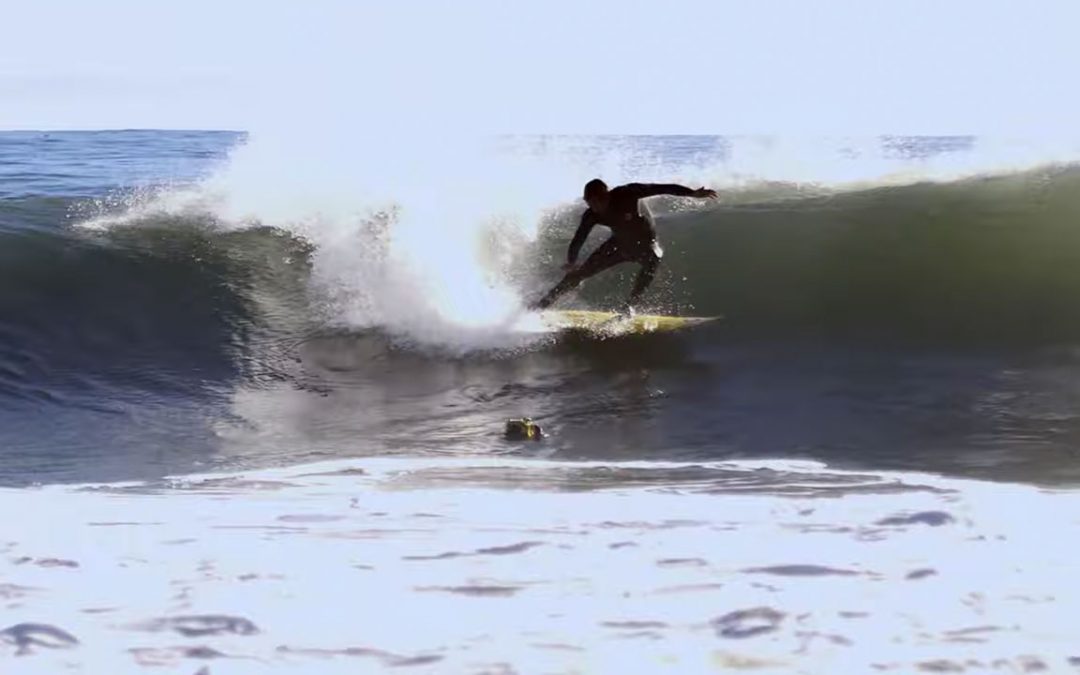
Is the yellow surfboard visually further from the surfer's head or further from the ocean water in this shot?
the surfer's head

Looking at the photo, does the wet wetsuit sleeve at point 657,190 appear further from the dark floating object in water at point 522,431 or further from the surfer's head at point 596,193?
the dark floating object in water at point 522,431

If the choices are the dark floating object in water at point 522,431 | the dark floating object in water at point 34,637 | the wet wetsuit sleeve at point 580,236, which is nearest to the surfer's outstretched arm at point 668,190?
the wet wetsuit sleeve at point 580,236

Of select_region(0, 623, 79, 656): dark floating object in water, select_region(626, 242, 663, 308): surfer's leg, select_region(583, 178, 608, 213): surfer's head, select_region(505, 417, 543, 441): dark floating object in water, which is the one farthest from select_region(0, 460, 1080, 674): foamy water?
select_region(626, 242, 663, 308): surfer's leg

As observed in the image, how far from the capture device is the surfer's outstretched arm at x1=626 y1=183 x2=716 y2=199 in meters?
7.65

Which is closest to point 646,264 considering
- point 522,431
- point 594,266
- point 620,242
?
point 620,242

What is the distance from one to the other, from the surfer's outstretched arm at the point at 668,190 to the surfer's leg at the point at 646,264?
0.48m

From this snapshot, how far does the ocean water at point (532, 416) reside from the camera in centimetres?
342

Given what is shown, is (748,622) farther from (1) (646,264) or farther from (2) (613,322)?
(1) (646,264)

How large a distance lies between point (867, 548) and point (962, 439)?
217cm

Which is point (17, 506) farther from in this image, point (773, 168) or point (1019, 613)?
point (773, 168)

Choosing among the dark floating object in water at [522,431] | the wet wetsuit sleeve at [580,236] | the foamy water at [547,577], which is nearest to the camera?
the foamy water at [547,577]

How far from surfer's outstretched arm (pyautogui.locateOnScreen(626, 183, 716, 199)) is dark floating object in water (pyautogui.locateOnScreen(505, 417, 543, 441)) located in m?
2.36

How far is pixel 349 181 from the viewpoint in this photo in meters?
11.3

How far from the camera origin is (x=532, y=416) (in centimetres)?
684
